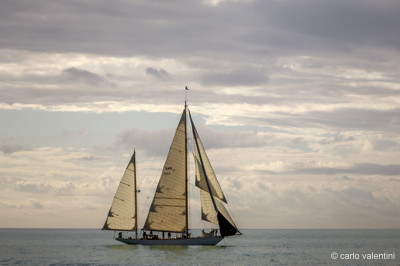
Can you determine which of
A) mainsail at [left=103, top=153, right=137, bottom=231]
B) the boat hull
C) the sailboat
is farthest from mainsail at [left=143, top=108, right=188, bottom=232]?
mainsail at [left=103, top=153, right=137, bottom=231]

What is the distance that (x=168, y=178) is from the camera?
90.1 m

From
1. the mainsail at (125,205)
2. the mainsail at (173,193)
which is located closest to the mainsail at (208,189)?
the mainsail at (173,193)

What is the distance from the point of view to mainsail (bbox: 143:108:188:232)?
89.9m

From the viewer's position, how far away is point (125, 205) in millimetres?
95188

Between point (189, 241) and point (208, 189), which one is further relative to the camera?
point (189, 241)

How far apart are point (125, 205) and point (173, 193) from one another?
9.31 metres

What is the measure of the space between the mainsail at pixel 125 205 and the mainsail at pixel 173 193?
5594 millimetres

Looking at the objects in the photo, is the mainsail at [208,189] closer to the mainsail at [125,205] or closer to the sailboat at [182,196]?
the sailboat at [182,196]

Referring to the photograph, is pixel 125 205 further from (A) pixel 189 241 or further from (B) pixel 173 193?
(A) pixel 189 241

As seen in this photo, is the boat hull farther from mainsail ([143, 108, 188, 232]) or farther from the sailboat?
mainsail ([143, 108, 188, 232])

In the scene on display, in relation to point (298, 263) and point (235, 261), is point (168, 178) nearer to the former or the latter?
point (235, 261)

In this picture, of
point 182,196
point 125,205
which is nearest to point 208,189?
point 182,196

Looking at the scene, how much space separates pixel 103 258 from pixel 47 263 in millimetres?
8619

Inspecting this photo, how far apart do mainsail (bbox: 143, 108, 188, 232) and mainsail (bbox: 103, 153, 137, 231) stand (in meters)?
5.59
